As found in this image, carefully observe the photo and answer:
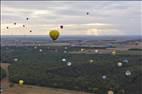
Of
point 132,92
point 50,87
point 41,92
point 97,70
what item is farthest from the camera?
point 97,70

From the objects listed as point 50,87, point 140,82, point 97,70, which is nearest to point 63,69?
point 97,70

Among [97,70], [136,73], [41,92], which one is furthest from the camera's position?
[97,70]

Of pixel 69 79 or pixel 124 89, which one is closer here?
pixel 124 89

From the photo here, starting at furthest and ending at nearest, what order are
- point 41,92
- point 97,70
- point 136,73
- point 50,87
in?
point 97,70, point 136,73, point 50,87, point 41,92

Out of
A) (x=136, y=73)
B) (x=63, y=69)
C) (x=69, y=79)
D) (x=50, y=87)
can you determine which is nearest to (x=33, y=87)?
(x=50, y=87)

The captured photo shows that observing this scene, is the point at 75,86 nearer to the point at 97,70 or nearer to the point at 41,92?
the point at 41,92

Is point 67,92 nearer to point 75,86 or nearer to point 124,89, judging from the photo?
point 75,86

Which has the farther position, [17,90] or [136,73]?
[136,73]

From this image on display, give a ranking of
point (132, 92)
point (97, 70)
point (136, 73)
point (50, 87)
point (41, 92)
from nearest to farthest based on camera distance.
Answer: point (132, 92), point (41, 92), point (50, 87), point (136, 73), point (97, 70)

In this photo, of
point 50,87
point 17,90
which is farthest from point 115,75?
point 17,90
